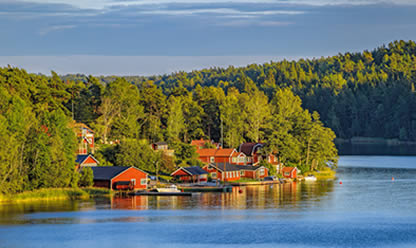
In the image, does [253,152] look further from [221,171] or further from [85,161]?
[85,161]

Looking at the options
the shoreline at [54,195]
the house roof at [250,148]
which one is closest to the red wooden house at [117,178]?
the shoreline at [54,195]

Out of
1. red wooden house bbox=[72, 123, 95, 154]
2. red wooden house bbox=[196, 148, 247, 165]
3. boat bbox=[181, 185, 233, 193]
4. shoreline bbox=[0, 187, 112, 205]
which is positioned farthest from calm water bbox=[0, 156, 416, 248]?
red wooden house bbox=[196, 148, 247, 165]

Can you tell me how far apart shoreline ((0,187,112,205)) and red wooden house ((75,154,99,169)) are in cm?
621

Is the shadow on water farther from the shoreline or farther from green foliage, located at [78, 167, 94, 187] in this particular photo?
green foliage, located at [78, 167, 94, 187]

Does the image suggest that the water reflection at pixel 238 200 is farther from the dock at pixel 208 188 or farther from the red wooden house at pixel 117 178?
the red wooden house at pixel 117 178

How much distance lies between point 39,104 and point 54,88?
11908 mm

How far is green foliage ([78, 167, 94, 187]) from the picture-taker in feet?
247

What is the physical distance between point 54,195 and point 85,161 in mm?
11881

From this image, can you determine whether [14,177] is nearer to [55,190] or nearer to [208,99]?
[55,190]

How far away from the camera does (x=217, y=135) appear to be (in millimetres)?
130500

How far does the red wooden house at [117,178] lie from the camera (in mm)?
77125

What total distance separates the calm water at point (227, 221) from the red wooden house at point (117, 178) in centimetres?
345

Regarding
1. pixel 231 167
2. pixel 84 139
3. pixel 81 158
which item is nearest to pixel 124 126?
pixel 84 139

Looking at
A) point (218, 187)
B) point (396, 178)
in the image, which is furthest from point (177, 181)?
point (396, 178)
